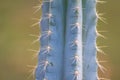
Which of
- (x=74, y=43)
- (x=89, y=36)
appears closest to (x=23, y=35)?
(x=89, y=36)

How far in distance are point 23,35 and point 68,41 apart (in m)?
3.85

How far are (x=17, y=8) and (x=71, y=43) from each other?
13.2ft

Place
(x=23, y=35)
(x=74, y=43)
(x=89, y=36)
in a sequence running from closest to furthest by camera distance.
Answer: (x=74, y=43)
(x=89, y=36)
(x=23, y=35)

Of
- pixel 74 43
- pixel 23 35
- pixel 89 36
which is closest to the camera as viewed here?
pixel 74 43

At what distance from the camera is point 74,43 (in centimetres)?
356

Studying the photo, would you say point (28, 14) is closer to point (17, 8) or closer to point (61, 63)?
point (17, 8)

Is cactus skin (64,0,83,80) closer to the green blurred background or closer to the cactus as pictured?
the cactus

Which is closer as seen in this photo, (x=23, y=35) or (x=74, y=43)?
(x=74, y=43)

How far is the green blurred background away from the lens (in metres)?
6.93

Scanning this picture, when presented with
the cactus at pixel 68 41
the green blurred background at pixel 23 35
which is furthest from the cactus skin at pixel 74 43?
the green blurred background at pixel 23 35

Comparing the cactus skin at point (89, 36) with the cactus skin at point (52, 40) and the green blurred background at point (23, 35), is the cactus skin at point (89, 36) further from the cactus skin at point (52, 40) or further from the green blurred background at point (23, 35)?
the green blurred background at point (23, 35)

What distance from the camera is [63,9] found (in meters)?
3.67

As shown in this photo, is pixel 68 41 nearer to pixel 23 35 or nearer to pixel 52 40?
pixel 52 40

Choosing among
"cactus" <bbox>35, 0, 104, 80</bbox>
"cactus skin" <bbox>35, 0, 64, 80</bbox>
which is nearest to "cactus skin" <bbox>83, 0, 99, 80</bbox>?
"cactus" <bbox>35, 0, 104, 80</bbox>
